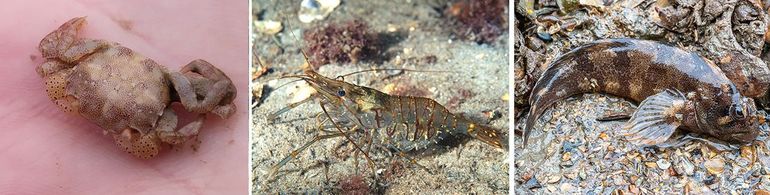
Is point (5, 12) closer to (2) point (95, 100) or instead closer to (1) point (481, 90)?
(2) point (95, 100)

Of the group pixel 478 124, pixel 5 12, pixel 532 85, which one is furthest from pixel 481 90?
pixel 5 12

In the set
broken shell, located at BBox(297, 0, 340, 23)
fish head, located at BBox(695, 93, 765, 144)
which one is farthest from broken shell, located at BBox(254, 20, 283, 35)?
fish head, located at BBox(695, 93, 765, 144)

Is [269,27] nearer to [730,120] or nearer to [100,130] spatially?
[100,130]

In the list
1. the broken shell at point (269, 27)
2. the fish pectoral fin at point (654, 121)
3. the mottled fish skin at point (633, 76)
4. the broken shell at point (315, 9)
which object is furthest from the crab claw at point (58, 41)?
the fish pectoral fin at point (654, 121)

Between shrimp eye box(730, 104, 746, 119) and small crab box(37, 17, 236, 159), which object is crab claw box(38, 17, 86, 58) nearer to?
small crab box(37, 17, 236, 159)

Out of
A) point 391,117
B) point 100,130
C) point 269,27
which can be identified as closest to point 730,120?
point 391,117

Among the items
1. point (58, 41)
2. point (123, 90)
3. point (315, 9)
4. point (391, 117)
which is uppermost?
point (58, 41)
